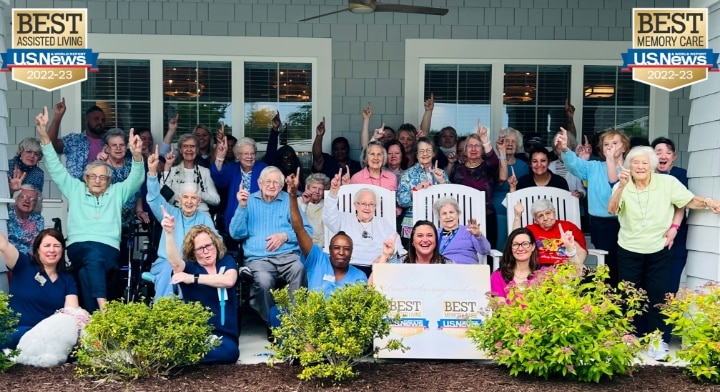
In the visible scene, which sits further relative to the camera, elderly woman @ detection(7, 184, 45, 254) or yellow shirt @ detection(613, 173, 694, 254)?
elderly woman @ detection(7, 184, 45, 254)

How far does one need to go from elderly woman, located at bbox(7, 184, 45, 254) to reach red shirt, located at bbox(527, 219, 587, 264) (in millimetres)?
3436

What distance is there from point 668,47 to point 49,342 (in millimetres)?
4102

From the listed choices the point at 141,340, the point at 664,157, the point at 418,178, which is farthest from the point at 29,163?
the point at 664,157

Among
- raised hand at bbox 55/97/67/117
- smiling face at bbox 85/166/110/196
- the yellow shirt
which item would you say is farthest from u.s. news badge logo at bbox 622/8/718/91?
raised hand at bbox 55/97/67/117

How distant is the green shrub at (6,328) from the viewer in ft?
14.0

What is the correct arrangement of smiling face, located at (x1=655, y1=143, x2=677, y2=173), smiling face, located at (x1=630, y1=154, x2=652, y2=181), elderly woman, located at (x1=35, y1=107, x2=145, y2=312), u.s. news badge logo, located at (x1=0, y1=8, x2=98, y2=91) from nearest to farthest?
smiling face, located at (x1=630, y1=154, x2=652, y2=181)
u.s. news badge logo, located at (x1=0, y1=8, x2=98, y2=91)
elderly woman, located at (x1=35, y1=107, x2=145, y2=312)
smiling face, located at (x1=655, y1=143, x2=677, y2=173)

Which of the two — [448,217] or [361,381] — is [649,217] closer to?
[448,217]

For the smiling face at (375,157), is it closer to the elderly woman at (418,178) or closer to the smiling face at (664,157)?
the elderly woman at (418,178)

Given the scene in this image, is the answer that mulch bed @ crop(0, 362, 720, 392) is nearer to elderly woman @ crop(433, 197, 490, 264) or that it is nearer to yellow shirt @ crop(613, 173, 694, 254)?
yellow shirt @ crop(613, 173, 694, 254)

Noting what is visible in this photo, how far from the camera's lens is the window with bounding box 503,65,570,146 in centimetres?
739

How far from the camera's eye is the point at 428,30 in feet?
23.8

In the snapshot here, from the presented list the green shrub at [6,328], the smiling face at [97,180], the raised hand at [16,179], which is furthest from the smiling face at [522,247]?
the raised hand at [16,179]

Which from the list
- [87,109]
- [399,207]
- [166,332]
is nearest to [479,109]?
[399,207]

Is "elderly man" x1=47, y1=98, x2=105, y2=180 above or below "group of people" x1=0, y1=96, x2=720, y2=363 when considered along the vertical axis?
above
